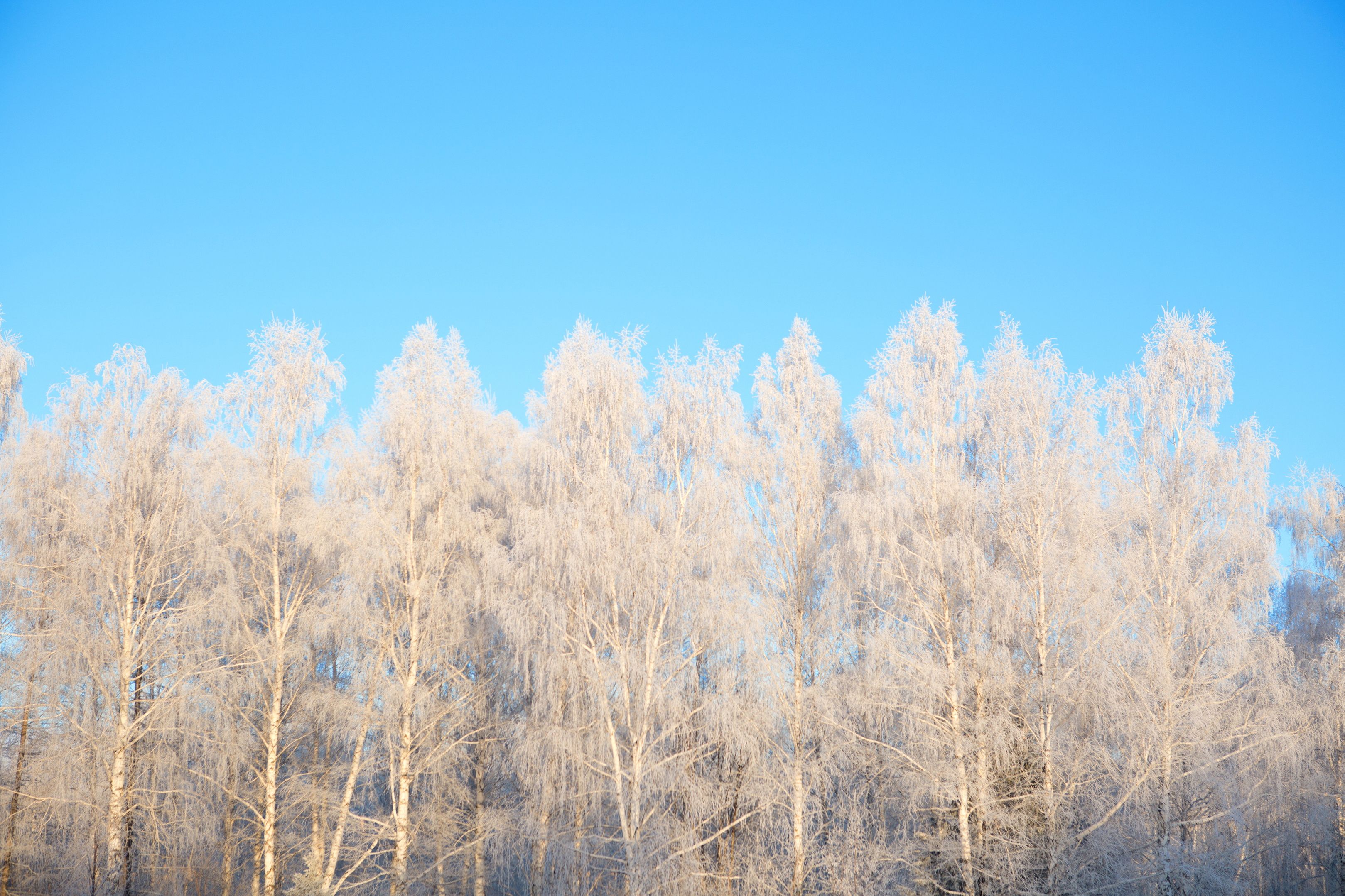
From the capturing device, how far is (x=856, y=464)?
20375mm

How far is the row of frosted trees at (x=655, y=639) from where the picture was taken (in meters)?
15.4

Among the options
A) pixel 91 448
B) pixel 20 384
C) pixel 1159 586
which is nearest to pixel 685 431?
pixel 1159 586

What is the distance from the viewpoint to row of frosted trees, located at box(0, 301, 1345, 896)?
50.4 ft

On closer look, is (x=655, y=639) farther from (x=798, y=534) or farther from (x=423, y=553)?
(x=423, y=553)

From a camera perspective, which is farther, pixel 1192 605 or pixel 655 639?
pixel 1192 605

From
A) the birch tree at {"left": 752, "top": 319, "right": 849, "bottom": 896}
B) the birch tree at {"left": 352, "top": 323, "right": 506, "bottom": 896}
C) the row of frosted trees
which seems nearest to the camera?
the row of frosted trees

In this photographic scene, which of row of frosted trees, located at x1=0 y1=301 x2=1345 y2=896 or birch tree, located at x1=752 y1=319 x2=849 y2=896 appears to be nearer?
row of frosted trees, located at x1=0 y1=301 x2=1345 y2=896

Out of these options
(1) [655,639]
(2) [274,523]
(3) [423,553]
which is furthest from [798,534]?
(2) [274,523]

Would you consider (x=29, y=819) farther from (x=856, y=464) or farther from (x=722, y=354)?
(x=856, y=464)

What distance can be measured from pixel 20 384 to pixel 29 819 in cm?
1025

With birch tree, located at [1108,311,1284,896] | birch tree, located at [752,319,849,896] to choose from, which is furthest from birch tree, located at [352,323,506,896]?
birch tree, located at [1108,311,1284,896]

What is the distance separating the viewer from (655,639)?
16.2 m

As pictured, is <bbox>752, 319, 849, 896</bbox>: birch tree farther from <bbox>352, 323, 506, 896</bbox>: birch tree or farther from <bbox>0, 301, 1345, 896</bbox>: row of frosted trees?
<bbox>352, 323, 506, 896</bbox>: birch tree

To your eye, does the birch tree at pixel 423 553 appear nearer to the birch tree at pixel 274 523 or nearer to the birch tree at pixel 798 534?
the birch tree at pixel 274 523
